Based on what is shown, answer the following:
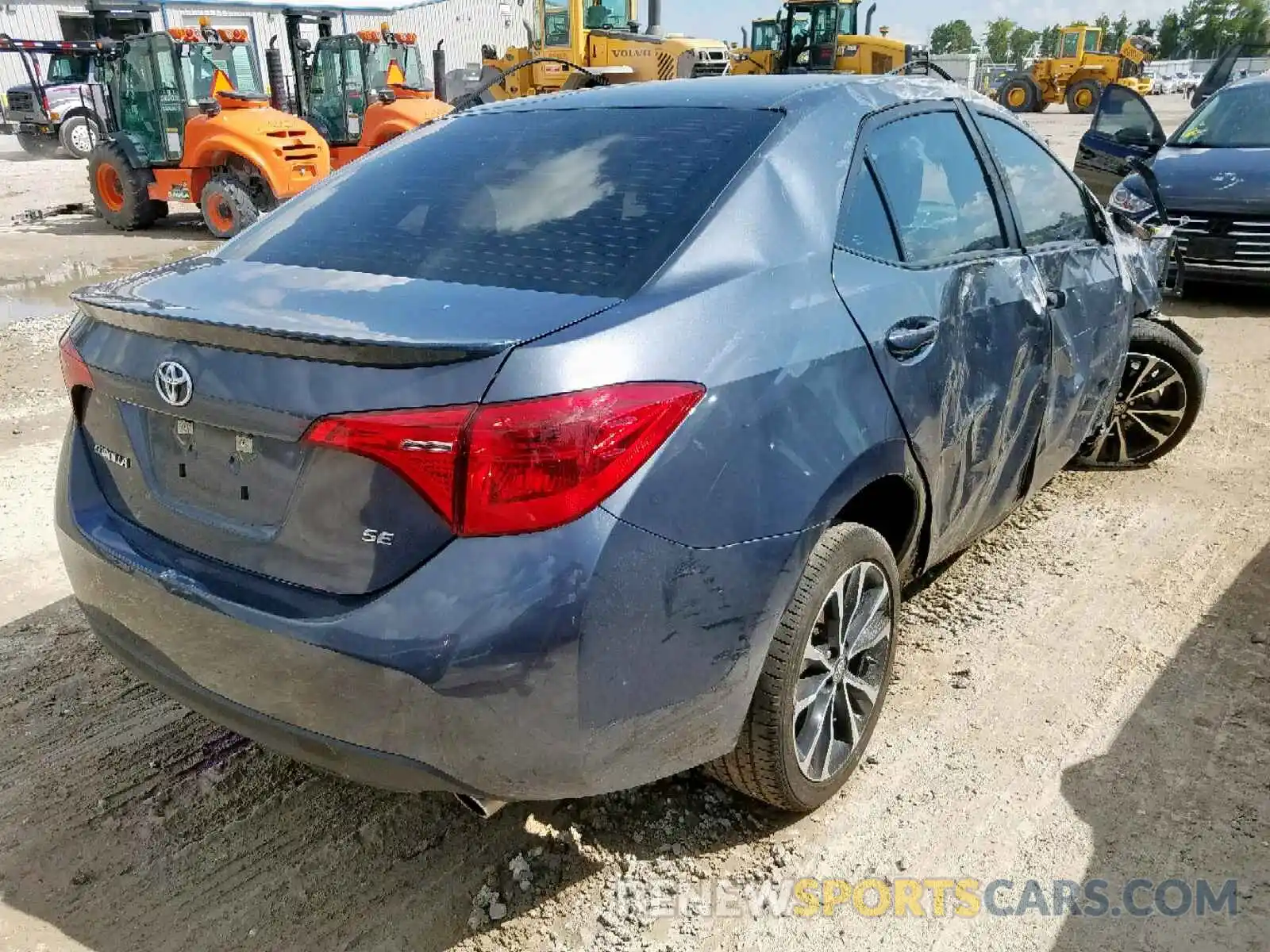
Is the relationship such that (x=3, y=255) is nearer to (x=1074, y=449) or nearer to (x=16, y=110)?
(x=1074, y=449)

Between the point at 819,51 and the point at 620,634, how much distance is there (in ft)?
76.7

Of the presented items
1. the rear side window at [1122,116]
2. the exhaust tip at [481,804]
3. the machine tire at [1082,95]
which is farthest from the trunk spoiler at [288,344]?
the machine tire at [1082,95]

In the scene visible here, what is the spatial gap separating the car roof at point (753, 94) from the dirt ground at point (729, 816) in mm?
1745

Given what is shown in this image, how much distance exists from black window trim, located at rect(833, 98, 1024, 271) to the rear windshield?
0.26m

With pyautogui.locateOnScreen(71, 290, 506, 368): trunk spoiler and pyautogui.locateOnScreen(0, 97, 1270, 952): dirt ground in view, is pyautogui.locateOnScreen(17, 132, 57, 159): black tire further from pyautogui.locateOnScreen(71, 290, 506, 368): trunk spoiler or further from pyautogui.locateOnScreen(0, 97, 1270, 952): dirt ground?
pyautogui.locateOnScreen(71, 290, 506, 368): trunk spoiler

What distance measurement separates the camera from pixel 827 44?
2253cm

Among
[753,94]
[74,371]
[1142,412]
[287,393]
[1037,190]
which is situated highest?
[753,94]

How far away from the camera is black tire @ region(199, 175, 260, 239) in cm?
1185

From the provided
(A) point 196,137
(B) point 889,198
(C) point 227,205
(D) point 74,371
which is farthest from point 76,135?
(B) point 889,198

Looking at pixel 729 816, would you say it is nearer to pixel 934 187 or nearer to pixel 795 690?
pixel 795 690

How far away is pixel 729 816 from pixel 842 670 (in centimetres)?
48

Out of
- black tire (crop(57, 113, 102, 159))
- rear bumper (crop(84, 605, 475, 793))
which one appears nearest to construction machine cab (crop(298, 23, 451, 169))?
black tire (crop(57, 113, 102, 159))

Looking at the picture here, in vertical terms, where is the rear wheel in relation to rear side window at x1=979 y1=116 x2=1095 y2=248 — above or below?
below

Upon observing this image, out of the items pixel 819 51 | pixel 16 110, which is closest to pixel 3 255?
pixel 16 110
